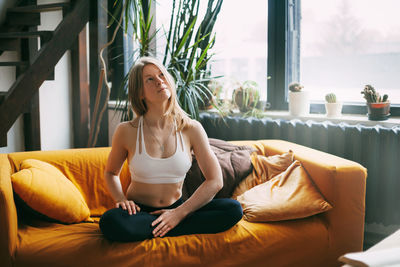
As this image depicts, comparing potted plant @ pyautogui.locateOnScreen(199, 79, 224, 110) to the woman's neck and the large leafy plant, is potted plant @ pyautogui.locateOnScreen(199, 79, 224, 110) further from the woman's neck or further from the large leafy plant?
the woman's neck

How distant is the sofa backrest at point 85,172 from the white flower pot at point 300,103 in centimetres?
134

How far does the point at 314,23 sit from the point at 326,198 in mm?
1501

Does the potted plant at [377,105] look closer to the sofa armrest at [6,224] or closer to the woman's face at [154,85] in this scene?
the woman's face at [154,85]

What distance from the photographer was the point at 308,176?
2104 mm

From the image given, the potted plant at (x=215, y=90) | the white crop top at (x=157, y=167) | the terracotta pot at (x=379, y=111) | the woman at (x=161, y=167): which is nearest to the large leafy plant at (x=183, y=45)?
the potted plant at (x=215, y=90)

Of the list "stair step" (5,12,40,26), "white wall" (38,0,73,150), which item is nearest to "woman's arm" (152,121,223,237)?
"stair step" (5,12,40,26)

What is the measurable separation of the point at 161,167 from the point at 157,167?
0.02 m

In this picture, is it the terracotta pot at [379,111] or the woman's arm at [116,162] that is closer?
the woman's arm at [116,162]

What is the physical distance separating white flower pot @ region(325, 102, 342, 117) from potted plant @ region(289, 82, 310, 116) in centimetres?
17

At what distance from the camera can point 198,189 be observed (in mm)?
1854

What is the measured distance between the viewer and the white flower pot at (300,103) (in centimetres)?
286

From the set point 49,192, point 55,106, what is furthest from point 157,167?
point 55,106

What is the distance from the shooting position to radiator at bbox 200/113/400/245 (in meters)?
2.35

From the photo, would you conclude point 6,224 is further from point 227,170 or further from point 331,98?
point 331,98
